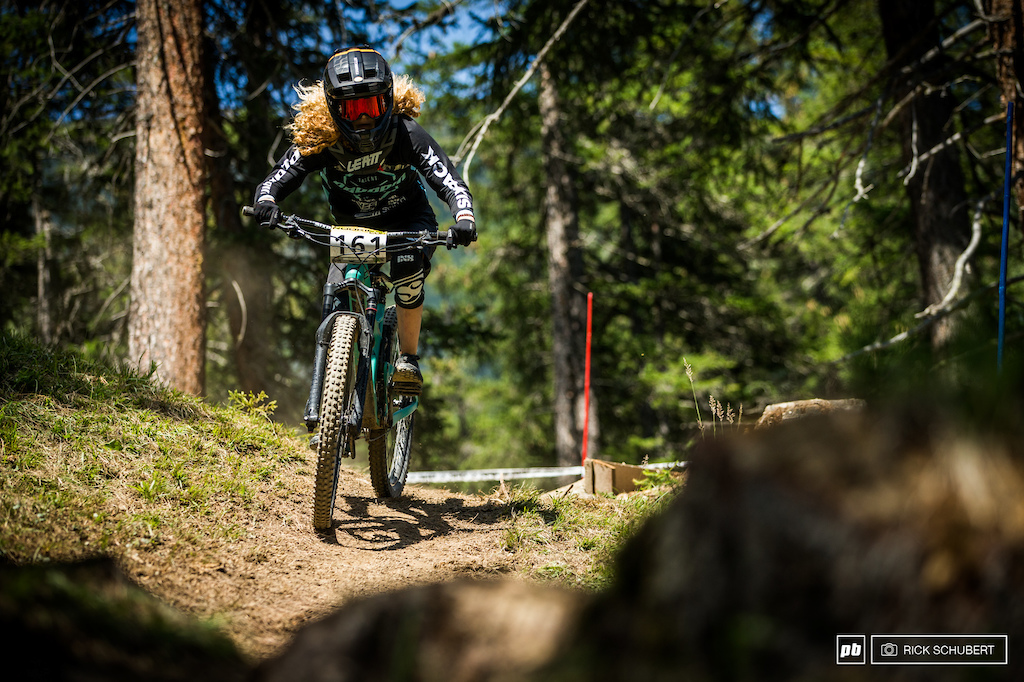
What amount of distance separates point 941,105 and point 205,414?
8499mm

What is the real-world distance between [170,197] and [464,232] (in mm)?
4646

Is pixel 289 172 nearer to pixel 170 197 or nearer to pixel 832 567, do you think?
pixel 170 197

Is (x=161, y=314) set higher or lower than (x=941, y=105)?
lower

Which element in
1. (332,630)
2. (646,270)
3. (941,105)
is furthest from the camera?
(646,270)

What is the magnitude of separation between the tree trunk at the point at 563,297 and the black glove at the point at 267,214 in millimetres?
8563

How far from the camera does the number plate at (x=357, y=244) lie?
405cm

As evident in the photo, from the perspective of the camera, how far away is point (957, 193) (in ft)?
23.7

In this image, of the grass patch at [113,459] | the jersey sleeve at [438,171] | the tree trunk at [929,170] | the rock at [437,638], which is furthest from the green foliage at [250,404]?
the tree trunk at [929,170]

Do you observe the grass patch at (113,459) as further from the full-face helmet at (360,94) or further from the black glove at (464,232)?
the full-face helmet at (360,94)

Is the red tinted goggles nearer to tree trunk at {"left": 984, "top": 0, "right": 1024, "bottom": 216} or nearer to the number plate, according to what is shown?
the number plate

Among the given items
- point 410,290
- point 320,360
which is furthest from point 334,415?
point 410,290

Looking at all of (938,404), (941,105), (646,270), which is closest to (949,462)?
(938,404)

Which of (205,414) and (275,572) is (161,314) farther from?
(275,572)

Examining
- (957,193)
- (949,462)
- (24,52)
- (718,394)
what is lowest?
(949,462)
